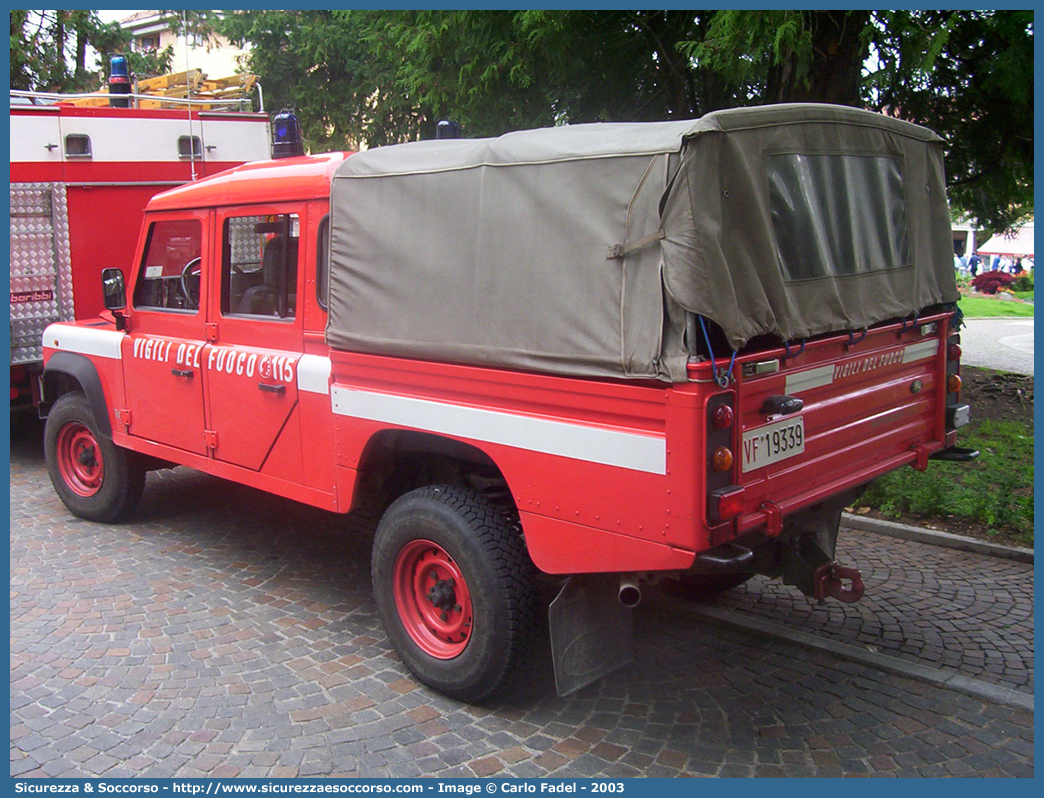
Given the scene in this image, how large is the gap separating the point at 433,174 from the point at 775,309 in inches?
64.3

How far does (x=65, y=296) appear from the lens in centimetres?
A: 834

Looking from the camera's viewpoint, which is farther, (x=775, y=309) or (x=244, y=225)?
(x=244, y=225)

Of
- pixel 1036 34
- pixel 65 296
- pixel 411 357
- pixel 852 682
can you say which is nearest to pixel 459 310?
pixel 411 357

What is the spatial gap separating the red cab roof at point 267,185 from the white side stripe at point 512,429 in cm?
115

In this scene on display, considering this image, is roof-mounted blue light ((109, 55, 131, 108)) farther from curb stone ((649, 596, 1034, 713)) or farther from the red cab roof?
curb stone ((649, 596, 1034, 713))

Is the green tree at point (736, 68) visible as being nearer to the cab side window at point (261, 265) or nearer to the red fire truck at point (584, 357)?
the red fire truck at point (584, 357)

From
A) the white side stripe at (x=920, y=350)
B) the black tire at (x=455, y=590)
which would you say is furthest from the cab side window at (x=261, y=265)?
the white side stripe at (x=920, y=350)

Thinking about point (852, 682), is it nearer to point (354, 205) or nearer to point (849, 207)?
point (849, 207)

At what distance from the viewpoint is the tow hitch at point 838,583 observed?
4016mm

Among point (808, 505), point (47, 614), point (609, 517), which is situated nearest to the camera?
point (609, 517)

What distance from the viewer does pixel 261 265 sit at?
16.8ft

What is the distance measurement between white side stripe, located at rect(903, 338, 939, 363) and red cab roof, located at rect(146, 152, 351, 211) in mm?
3036

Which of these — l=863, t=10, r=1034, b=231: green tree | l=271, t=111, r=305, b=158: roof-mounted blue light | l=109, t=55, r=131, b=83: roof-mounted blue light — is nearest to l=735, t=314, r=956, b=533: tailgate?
l=863, t=10, r=1034, b=231: green tree

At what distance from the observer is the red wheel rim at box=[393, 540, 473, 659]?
4.10 metres
